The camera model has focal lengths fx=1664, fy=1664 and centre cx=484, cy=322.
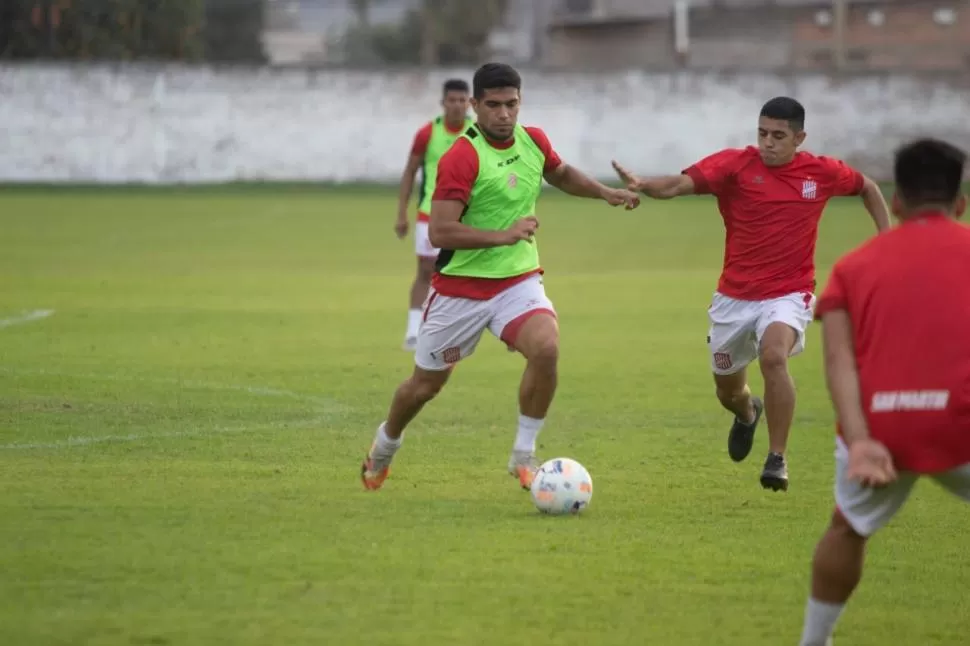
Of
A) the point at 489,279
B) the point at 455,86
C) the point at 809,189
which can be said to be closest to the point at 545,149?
the point at 489,279

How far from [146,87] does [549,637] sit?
37.6 m

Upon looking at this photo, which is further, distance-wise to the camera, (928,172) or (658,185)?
(658,185)

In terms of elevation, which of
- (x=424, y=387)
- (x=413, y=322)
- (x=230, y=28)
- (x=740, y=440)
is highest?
(x=424, y=387)

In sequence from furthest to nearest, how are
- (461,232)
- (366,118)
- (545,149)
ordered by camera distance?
(366,118) < (545,149) < (461,232)

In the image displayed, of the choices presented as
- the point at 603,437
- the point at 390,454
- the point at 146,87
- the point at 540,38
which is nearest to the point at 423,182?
the point at 603,437

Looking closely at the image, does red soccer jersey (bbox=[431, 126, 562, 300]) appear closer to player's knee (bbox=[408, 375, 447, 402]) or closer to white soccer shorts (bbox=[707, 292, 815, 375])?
player's knee (bbox=[408, 375, 447, 402])

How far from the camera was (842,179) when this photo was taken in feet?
32.3

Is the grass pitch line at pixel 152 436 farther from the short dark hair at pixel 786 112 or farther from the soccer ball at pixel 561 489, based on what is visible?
the short dark hair at pixel 786 112

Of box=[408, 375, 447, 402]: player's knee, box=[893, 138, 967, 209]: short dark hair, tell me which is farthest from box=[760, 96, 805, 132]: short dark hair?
box=[893, 138, 967, 209]: short dark hair

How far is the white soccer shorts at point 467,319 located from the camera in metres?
8.89

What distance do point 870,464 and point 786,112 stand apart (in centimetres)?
474

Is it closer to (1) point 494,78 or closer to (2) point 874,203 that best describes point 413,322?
(2) point 874,203

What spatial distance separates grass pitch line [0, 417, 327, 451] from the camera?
10125 millimetres

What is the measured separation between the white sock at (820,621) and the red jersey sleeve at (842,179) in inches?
182
